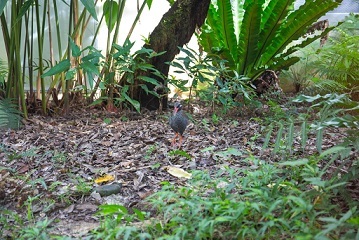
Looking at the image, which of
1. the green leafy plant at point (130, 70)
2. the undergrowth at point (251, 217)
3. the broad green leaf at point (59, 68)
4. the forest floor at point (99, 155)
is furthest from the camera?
the green leafy plant at point (130, 70)

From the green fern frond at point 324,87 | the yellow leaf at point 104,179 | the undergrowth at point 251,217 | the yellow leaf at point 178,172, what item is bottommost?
the yellow leaf at point 104,179

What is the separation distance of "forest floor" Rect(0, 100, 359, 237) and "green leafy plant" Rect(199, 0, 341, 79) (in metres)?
0.88

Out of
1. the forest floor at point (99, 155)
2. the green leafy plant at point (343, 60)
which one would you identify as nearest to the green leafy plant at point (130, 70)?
the forest floor at point (99, 155)

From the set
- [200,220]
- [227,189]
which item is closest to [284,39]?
[227,189]

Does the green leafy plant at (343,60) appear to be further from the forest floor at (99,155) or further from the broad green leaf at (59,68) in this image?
the broad green leaf at (59,68)

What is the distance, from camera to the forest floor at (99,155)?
2.04 metres

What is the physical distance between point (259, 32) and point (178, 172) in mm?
2313

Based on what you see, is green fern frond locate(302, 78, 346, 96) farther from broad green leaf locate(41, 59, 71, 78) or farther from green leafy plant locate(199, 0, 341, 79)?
broad green leaf locate(41, 59, 71, 78)

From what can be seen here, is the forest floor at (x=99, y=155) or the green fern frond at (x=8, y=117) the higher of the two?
the green fern frond at (x=8, y=117)

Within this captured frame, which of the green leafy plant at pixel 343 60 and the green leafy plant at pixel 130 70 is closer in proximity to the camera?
the green leafy plant at pixel 130 70

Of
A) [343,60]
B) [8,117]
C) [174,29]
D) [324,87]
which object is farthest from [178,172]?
[343,60]

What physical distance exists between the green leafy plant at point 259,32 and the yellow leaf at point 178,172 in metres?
2.04

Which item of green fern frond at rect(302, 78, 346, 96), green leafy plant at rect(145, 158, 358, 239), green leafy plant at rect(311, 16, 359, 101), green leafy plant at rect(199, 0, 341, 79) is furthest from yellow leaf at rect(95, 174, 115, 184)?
green leafy plant at rect(311, 16, 359, 101)

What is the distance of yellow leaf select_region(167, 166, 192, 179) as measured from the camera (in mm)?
2268
